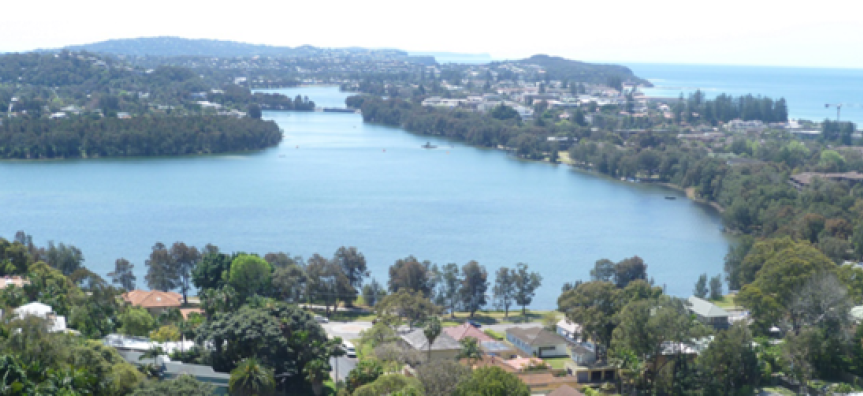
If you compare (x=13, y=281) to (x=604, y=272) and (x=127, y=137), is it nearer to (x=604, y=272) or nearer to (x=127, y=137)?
(x=604, y=272)

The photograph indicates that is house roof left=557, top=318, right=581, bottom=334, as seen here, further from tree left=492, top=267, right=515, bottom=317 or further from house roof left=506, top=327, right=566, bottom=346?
tree left=492, top=267, right=515, bottom=317

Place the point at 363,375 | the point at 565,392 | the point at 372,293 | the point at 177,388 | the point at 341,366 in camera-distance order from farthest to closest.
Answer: the point at 372,293 < the point at 341,366 < the point at 565,392 < the point at 363,375 < the point at 177,388

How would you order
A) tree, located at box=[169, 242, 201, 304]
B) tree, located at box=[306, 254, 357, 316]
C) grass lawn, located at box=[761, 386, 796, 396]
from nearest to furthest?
grass lawn, located at box=[761, 386, 796, 396] < tree, located at box=[306, 254, 357, 316] < tree, located at box=[169, 242, 201, 304]

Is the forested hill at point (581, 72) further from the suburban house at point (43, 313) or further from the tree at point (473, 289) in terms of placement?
the suburban house at point (43, 313)

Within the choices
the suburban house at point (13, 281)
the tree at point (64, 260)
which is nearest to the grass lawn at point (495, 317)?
the suburban house at point (13, 281)

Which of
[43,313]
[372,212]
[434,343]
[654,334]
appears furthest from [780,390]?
[372,212]

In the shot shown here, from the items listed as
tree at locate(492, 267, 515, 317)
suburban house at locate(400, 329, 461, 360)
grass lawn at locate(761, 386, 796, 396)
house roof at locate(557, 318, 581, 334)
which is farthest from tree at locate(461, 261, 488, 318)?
grass lawn at locate(761, 386, 796, 396)

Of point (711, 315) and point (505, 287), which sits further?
point (505, 287)
